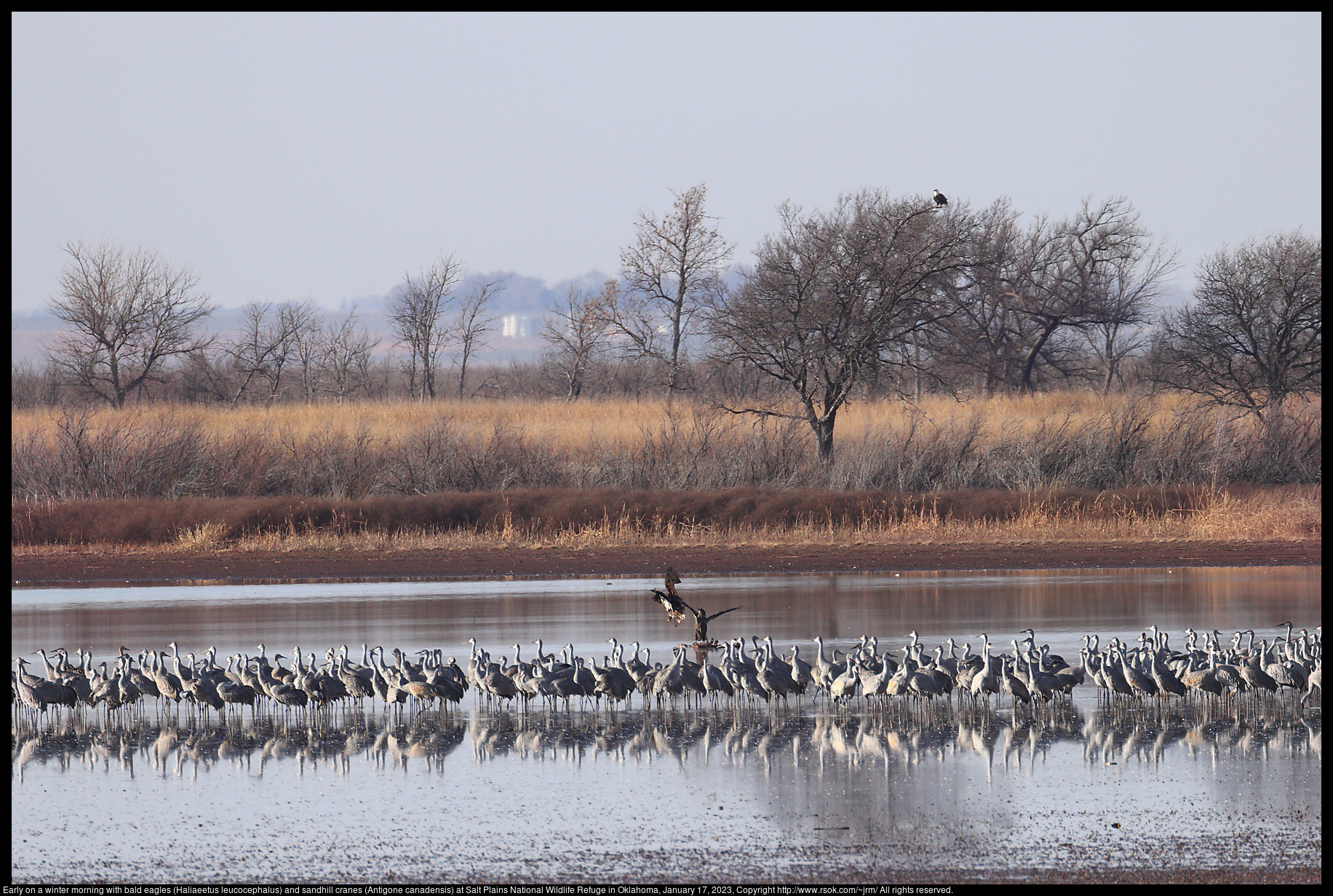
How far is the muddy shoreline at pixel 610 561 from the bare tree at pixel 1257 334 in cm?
1326

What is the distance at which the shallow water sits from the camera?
25.9 ft

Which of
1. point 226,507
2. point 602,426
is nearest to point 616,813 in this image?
point 226,507

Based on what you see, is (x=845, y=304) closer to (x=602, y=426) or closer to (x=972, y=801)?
(x=602, y=426)

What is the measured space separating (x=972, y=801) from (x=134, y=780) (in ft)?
19.5

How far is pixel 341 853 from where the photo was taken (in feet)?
26.6

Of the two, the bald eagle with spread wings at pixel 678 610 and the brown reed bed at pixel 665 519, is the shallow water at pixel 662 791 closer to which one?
the bald eagle with spread wings at pixel 678 610

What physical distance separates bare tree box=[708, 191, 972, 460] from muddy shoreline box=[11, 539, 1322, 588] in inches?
336

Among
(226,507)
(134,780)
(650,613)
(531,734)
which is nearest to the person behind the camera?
(134,780)

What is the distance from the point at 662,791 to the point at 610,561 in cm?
1471

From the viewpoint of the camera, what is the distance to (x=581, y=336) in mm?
51094

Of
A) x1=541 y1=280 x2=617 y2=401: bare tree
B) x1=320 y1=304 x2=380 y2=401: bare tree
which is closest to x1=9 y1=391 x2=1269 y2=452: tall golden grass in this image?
x1=320 y1=304 x2=380 y2=401: bare tree

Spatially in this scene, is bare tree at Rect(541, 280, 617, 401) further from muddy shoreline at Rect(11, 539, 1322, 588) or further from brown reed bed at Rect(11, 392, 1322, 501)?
muddy shoreline at Rect(11, 539, 1322, 588)

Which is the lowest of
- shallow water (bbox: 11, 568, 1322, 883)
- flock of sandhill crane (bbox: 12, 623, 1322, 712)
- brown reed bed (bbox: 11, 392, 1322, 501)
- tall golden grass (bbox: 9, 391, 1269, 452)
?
shallow water (bbox: 11, 568, 1322, 883)

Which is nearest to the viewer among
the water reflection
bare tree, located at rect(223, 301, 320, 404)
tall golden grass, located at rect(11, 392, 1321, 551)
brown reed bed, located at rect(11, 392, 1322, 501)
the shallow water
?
the shallow water
